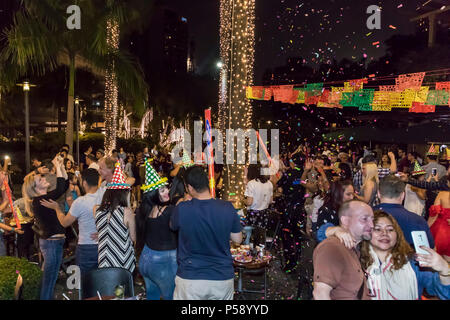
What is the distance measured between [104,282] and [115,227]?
0.61 metres

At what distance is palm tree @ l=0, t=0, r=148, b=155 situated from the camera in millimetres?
11453

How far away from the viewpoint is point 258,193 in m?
6.33

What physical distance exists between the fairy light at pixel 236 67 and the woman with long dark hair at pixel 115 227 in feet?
12.0

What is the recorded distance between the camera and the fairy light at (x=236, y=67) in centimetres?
701

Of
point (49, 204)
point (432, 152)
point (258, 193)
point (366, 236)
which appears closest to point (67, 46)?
point (258, 193)

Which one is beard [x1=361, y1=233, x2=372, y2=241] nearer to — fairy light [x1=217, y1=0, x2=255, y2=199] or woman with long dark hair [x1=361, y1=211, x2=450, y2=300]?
woman with long dark hair [x1=361, y1=211, x2=450, y2=300]

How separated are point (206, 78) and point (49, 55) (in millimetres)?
20768

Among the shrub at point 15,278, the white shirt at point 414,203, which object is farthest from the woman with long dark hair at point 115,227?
the white shirt at point 414,203

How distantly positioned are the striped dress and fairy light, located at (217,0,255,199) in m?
3.69

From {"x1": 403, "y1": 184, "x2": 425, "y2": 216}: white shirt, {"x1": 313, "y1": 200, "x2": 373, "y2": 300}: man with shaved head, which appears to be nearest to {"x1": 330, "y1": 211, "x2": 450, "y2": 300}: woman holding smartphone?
{"x1": 313, "y1": 200, "x2": 373, "y2": 300}: man with shaved head

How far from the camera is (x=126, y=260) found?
392 centimetres

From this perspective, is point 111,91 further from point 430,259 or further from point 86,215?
point 430,259

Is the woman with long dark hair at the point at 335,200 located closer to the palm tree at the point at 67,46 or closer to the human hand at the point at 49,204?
the human hand at the point at 49,204
